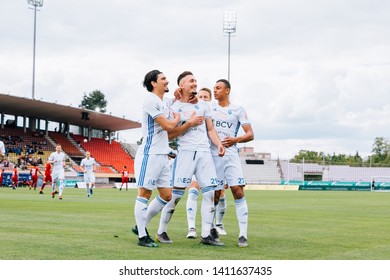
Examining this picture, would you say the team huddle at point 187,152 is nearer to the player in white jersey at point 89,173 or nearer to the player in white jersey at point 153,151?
the player in white jersey at point 153,151

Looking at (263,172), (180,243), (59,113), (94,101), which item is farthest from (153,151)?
(94,101)

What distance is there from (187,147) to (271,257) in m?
2.35

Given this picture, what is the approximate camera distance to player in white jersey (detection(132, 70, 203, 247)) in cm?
871

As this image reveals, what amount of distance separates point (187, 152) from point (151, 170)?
0.74m

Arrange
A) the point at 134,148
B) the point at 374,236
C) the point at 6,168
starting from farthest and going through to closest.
Answer: the point at 134,148 < the point at 6,168 < the point at 374,236

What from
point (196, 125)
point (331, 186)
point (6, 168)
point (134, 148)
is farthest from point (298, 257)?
point (134, 148)

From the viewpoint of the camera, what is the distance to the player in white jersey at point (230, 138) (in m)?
9.41

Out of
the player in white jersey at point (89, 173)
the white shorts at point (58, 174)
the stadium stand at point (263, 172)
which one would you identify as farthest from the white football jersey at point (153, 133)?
the stadium stand at point (263, 172)

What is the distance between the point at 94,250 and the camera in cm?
794

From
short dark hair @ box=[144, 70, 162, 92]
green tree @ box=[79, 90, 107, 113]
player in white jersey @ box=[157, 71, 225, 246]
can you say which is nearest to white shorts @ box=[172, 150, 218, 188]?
player in white jersey @ box=[157, 71, 225, 246]

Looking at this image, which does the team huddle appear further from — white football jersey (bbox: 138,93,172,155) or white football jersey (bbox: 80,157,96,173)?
white football jersey (bbox: 80,157,96,173)

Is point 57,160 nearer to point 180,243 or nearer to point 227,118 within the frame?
point 227,118

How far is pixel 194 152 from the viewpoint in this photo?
9.23 metres

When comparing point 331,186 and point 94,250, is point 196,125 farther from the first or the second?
point 331,186
